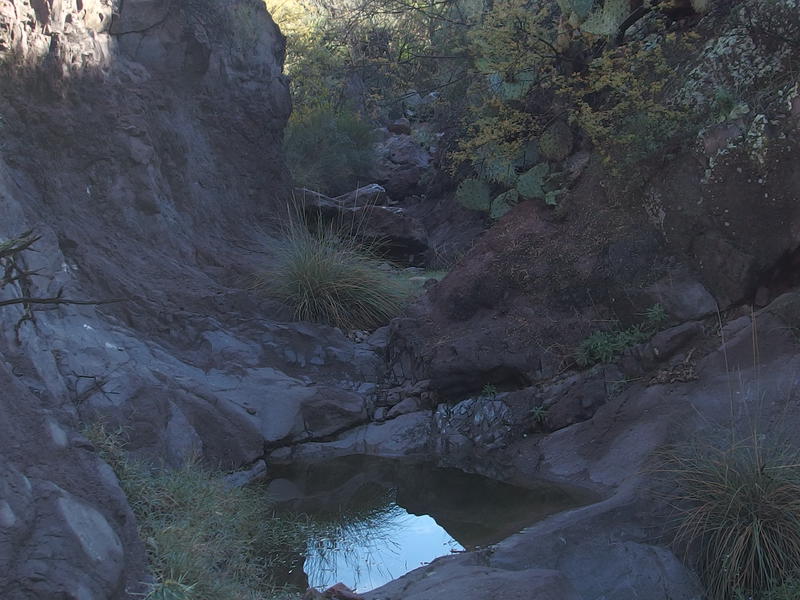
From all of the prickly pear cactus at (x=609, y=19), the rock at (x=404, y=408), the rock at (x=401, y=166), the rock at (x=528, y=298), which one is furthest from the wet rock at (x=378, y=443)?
the rock at (x=401, y=166)

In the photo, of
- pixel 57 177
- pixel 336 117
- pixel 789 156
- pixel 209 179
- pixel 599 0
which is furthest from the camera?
pixel 336 117

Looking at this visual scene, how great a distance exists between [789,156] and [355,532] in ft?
14.5

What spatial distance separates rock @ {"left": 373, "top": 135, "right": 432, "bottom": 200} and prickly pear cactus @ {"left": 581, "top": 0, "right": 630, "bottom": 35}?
28.7 feet

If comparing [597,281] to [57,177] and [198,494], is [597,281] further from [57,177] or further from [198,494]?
[57,177]

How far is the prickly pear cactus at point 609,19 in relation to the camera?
880cm

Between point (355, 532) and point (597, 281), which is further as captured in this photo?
point (597, 281)

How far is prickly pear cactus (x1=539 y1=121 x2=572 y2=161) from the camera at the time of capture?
9.42 m

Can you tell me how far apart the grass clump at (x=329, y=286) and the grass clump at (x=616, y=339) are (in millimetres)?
3181

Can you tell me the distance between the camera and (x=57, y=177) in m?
8.74

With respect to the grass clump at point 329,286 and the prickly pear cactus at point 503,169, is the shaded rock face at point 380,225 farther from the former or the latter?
the prickly pear cactus at point 503,169

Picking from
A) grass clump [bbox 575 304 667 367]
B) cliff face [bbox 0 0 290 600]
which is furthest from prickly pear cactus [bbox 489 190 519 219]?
cliff face [bbox 0 0 290 600]

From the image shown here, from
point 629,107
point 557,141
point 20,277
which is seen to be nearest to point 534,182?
point 557,141

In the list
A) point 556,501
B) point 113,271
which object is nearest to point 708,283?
point 556,501

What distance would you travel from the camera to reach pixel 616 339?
7594 millimetres
